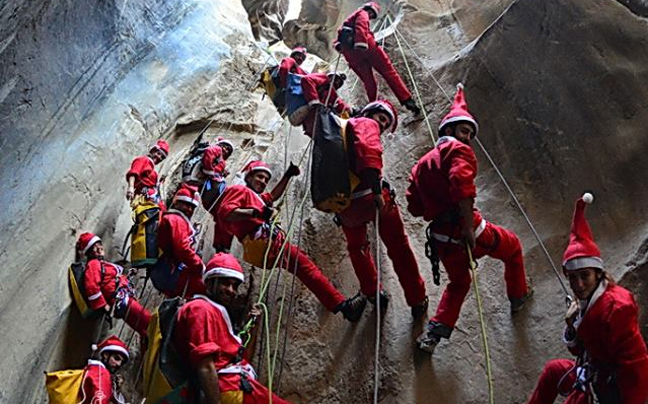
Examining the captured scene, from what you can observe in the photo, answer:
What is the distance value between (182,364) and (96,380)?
1931 mm

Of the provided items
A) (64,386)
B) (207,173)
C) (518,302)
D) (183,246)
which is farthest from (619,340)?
(207,173)

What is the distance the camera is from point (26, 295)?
20.0 ft

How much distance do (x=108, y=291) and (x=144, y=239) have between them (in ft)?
2.65

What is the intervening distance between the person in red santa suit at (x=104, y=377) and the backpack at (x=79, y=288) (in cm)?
91

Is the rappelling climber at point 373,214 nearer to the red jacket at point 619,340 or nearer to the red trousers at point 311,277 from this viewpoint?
the red trousers at point 311,277

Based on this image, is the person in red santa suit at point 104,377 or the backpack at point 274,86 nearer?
the person in red santa suit at point 104,377

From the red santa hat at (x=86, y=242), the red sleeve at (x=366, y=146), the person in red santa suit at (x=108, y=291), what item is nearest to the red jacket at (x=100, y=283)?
the person in red santa suit at (x=108, y=291)

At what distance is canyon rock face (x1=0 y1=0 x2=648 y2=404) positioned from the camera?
527 cm

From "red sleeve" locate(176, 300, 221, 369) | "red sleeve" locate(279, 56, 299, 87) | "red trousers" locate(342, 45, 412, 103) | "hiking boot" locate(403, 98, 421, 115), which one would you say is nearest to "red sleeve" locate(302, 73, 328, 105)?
"red sleeve" locate(279, 56, 299, 87)

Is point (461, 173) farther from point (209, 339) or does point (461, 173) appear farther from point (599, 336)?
point (209, 339)

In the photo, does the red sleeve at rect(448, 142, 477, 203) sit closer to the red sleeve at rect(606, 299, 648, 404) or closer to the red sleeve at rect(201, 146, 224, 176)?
the red sleeve at rect(606, 299, 648, 404)

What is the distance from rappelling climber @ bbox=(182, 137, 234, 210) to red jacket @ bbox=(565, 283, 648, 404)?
16.2 ft

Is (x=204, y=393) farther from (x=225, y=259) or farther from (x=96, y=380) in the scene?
(x=96, y=380)

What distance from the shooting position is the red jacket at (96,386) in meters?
5.27
